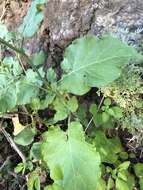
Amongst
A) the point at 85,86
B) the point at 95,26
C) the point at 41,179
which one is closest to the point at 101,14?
the point at 95,26

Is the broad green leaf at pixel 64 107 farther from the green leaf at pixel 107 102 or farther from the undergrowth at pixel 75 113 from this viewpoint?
the green leaf at pixel 107 102

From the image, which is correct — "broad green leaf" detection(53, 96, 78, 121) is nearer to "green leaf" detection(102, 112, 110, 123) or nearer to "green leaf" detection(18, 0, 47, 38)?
"green leaf" detection(102, 112, 110, 123)

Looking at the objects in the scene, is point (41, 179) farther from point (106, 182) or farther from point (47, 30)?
point (47, 30)

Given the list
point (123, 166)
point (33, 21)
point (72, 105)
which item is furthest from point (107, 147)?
point (33, 21)

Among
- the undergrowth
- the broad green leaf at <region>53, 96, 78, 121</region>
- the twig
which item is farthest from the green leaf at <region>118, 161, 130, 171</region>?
the twig

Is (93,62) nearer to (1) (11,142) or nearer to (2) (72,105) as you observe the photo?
(2) (72,105)

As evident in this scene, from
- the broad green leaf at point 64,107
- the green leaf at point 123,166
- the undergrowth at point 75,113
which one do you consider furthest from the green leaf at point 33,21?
the green leaf at point 123,166
